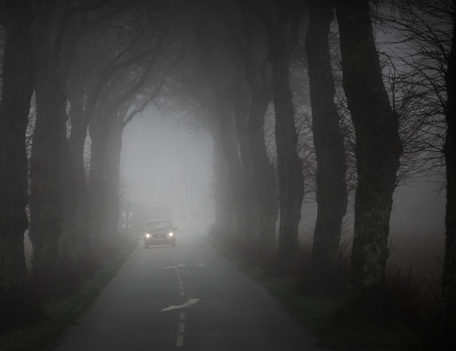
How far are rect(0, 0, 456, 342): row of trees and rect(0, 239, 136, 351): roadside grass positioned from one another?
28.5 inches

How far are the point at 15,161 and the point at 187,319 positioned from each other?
541cm

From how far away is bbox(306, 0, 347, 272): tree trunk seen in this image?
1795 cm

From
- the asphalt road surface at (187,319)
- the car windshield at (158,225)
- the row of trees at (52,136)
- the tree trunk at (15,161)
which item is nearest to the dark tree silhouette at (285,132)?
the asphalt road surface at (187,319)

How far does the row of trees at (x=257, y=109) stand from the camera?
41.0 feet

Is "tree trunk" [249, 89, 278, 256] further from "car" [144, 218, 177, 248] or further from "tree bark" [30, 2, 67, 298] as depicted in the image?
"car" [144, 218, 177, 248]

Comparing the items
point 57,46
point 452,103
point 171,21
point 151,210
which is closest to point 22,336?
point 452,103

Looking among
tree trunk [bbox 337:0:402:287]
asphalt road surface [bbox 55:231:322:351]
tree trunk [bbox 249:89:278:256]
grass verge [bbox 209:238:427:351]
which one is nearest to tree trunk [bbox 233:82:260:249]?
tree trunk [bbox 249:89:278:256]

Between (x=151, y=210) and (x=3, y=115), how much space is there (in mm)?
57407

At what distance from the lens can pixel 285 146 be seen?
79.0ft

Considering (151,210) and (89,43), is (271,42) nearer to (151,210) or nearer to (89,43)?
(89,43)

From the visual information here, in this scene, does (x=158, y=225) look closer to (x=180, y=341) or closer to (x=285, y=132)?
(x=285, y=132)

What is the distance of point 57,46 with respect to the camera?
70.9 feet

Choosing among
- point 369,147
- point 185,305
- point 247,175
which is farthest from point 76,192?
point 369,147

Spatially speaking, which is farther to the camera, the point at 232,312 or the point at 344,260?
the point at 344,260
